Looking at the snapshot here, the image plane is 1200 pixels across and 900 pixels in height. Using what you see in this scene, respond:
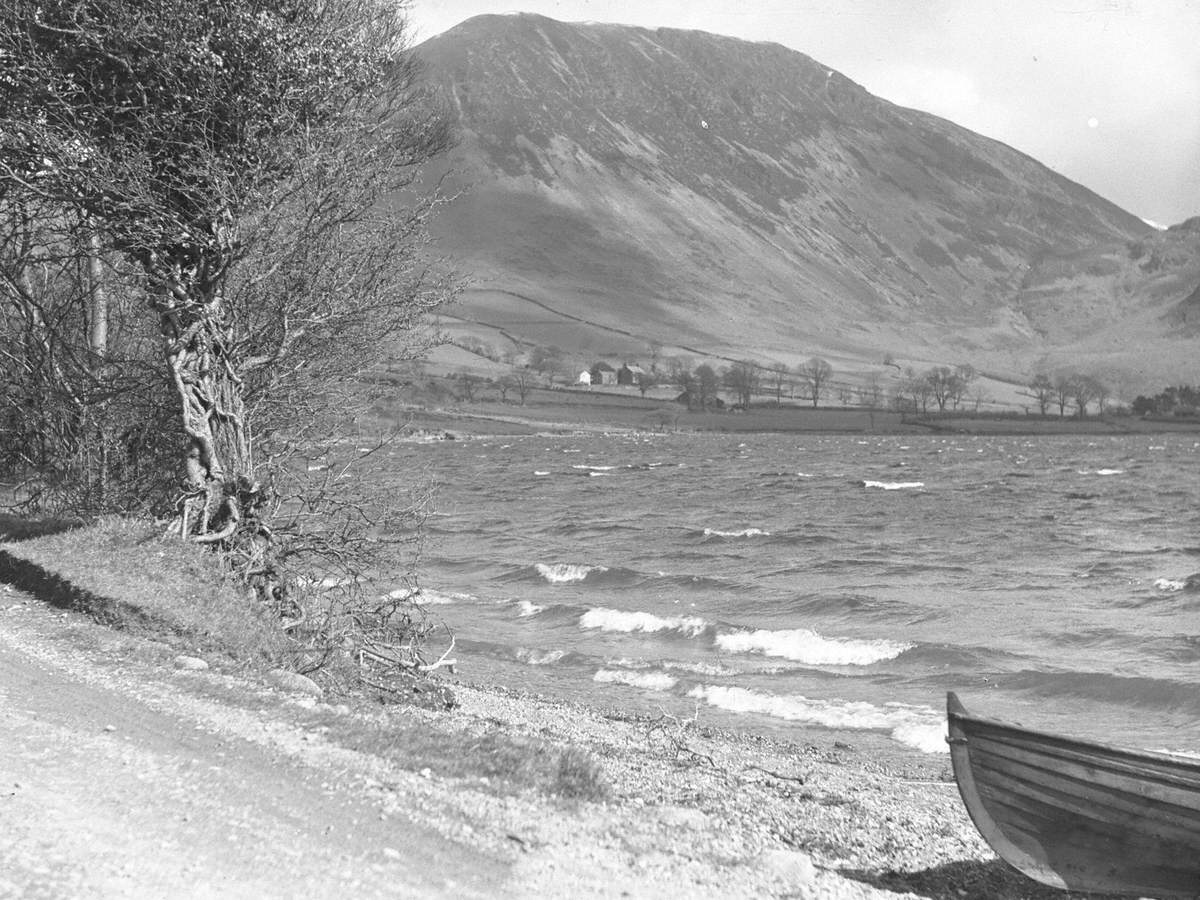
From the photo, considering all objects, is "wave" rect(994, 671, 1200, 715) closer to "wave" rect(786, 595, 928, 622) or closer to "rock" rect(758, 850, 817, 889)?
"wave" rect(786, 595, 928, 622)

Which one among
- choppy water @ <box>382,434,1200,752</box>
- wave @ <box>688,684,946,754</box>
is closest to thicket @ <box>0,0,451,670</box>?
choppy water @ <box>382,434,1200,752</box>

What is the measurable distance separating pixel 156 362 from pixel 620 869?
44.7 ft

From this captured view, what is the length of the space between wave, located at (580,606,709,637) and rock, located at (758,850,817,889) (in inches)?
734

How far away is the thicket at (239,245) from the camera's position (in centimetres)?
1573

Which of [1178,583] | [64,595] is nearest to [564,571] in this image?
[1178,583]

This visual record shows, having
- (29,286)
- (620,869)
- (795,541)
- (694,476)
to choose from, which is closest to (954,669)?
(620,869)

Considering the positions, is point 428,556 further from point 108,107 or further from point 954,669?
point 108,107

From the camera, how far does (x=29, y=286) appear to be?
22.7 metres

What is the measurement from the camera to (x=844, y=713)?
812 inches

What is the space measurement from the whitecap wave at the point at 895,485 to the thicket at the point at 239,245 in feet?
223

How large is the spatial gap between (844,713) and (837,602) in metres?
11.8

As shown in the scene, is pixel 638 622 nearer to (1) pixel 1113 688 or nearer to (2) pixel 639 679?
(2) pixel 639 679

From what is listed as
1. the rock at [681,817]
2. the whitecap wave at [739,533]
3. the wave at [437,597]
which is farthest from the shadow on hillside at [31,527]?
the whitecap wave at [739,533]

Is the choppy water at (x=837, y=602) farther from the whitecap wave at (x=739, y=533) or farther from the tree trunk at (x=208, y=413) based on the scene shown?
the tree trunk at (x=208, y=413)
